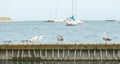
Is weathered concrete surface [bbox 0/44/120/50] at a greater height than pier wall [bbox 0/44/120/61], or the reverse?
weathered concrete surface [bbox 0/44/120/50]

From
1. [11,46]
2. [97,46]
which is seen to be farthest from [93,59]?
[11,46]

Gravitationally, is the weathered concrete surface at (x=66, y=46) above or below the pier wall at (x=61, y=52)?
above

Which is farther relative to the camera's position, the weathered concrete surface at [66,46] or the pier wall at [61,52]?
the pier wall at [61,52]

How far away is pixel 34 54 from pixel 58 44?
2.94 m

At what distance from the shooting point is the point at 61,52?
60688mm

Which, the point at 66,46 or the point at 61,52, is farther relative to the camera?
the point at 61,52

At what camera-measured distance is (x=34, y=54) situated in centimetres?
6088

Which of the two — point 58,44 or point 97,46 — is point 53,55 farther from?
point 97,46

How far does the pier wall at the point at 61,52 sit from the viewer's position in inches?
2370

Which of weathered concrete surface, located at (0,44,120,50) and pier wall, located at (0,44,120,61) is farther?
pier wall, located at (0,44,120,61)

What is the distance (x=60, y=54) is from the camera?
60.7 m

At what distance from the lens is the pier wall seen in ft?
197

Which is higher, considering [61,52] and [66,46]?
[66,46]

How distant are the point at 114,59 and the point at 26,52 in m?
9.94
